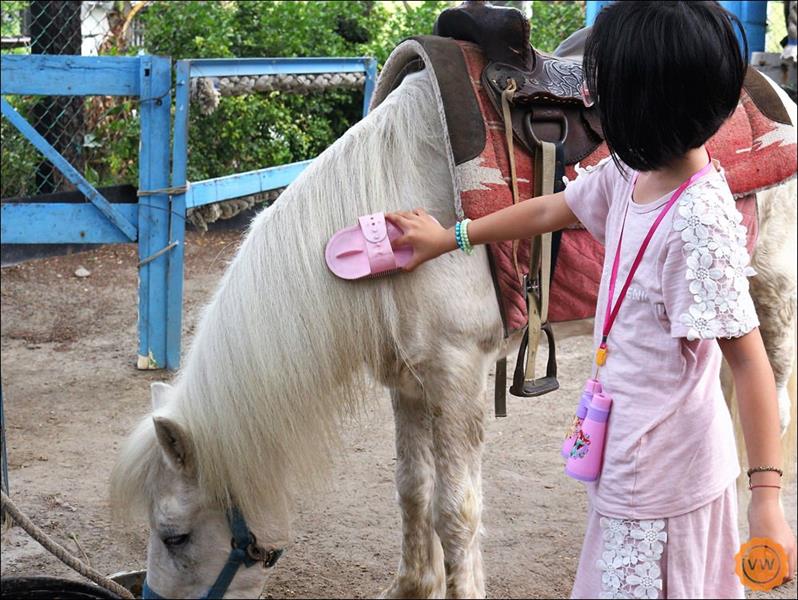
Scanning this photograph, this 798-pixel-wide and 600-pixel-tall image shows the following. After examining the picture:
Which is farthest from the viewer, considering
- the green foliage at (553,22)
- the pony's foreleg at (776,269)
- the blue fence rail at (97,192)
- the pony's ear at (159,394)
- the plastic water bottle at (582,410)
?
the green foliage at (553,22)

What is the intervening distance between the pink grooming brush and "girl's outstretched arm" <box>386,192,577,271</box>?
0.26 feet

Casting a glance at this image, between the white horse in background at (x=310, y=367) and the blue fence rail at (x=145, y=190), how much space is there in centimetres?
241

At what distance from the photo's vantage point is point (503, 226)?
1901 mm

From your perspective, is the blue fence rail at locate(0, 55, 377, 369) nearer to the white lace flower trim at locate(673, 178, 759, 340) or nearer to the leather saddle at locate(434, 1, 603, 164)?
the leather saddle at locate(434, 1, 603, 164)

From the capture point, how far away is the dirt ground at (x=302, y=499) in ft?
10.4

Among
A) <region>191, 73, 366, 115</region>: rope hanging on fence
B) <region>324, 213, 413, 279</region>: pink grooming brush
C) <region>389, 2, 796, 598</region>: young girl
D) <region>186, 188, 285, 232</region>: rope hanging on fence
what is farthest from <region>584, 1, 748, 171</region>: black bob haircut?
<region>186, 188, 285, 232</region>: rope hanging on fence

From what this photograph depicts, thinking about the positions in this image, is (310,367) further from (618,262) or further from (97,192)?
(97,192)

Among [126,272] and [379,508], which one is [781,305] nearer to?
[379,508]

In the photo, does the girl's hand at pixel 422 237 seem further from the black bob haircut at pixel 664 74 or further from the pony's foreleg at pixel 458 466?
the black bob haircut at pixel 664 74

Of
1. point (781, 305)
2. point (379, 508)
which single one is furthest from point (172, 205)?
point (781, 305)

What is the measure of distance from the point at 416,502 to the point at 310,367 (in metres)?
0.72

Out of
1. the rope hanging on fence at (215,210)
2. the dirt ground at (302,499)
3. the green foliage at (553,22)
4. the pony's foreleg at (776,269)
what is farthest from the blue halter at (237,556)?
the green foliage at (553,22)

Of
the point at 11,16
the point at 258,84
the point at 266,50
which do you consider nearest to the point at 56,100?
the point at 11,16

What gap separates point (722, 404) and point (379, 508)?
7.37 feet
